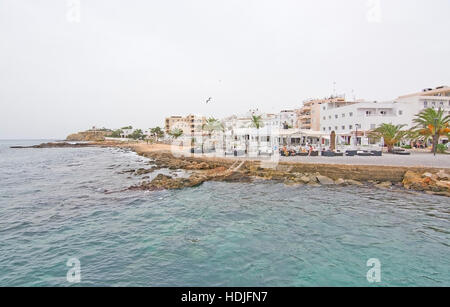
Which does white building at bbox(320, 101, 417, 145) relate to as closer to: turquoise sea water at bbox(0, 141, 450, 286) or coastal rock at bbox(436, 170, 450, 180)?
coastal rock at bbox(436, 170, 450, 180)

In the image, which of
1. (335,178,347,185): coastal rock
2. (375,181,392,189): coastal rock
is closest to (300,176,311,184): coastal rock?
(335,178,347,185): coastal rock

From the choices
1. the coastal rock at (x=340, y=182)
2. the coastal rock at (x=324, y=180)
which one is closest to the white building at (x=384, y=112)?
the coastal rock at (x=340, y=182)

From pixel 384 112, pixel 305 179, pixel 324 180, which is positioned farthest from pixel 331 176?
pixel 384 112

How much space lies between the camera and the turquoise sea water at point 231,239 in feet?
21.5

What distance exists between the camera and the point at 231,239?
8789 millimetres

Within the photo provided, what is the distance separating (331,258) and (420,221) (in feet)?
19.9

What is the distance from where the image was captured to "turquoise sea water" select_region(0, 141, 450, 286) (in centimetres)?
655

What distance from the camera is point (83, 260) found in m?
7.59

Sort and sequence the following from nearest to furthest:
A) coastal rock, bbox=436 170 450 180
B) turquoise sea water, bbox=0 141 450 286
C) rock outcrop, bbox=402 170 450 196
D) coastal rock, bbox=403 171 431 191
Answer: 1. turquoise sea water, bbox=0 141 450 286
2. rock outcrop, bbox=402 170 450 196
3. coastal rock, bbox=403 171 431 191
4. coastal rock, bbox=436 170 450 180

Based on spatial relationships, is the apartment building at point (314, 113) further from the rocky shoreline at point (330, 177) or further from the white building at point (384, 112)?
the rocky shoreline at point (330, 177)

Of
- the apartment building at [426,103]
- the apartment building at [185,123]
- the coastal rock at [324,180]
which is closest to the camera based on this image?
the coastal rock at [324,180]
